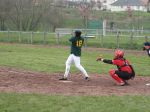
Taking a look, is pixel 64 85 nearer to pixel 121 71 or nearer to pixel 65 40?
pixel 121 71

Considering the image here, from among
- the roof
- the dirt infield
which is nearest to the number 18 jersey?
the dirt infield

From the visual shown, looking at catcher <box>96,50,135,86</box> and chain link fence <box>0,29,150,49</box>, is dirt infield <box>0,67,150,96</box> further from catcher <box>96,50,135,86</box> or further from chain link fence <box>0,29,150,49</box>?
chain link fence <box>0,29,150,49</box>

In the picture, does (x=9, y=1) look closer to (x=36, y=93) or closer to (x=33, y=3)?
(x=33, y=3)

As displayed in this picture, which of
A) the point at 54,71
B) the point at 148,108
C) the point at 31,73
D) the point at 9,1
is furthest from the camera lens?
the point at 9,1

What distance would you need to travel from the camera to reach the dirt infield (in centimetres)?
1201

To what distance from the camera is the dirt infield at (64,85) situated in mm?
12008

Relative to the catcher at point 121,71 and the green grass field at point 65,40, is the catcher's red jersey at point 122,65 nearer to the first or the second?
the catcher at point 121,71

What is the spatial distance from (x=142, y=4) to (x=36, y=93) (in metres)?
99.9

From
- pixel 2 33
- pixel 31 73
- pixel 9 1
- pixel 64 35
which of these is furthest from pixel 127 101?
pixel 9 1

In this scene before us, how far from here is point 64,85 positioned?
13.4 meters

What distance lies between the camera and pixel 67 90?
40.2ft

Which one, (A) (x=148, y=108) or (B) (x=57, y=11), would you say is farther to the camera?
(B) (x=57, y=11)

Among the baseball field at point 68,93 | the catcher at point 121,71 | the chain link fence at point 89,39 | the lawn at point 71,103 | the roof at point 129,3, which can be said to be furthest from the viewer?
the roof at point 129,3

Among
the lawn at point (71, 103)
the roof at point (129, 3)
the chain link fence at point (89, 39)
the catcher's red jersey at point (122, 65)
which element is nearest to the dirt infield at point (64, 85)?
the catcher's red jersey at point (122, 65)
